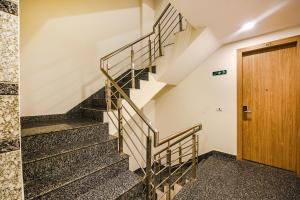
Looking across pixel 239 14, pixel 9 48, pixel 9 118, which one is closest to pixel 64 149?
pixel 9 118

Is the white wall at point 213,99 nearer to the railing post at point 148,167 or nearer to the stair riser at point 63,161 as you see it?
the railing post at point 148,167

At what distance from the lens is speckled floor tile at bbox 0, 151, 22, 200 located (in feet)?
2.83

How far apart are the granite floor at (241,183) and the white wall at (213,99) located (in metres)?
0.56

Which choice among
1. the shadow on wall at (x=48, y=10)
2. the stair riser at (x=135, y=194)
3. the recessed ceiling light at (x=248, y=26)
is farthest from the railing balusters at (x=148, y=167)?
the shadow on wall at (x=48, y=10)

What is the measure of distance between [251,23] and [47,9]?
338 cm

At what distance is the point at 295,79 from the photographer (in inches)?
104

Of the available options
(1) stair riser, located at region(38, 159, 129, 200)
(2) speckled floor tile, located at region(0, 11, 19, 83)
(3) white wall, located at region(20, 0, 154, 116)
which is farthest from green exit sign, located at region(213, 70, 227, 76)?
(2) speckled floor tile, located at region(0, 11, 19, 83)

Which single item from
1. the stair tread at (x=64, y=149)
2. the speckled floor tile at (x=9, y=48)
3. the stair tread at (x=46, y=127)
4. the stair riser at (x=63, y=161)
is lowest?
the stair riser at (x=63, y=161)

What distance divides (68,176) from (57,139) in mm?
514

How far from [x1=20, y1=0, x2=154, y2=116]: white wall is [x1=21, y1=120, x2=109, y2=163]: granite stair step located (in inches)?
40.9

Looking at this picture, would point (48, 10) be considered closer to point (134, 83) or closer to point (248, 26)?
point (134, 83)

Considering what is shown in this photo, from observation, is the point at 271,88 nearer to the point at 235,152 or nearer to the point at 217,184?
the point at 235,152

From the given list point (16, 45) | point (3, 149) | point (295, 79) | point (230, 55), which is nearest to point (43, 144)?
point (3, 149)

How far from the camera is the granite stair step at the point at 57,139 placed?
1.76 m
